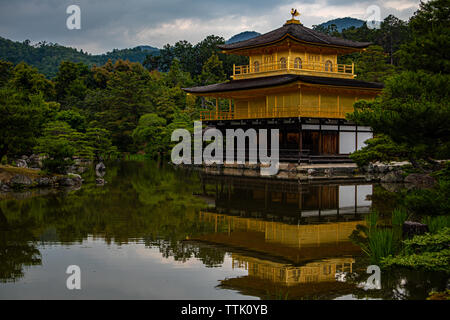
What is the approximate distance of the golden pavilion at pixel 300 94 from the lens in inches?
1293

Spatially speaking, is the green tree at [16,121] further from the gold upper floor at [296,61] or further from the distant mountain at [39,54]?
the distant mountain at [39,54]

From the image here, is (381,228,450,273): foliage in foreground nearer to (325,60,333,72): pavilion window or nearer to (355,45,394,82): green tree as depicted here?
(325,60,333,72): pavilion window

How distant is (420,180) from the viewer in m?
23.4

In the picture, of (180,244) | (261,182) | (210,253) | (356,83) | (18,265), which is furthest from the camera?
(356,83)

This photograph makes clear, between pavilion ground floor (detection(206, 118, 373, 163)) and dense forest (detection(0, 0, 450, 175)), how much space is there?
6.29 metres

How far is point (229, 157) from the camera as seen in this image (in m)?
36.2

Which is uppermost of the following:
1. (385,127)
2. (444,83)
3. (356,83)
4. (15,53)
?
(15,53)

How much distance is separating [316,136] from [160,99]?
25.7 m

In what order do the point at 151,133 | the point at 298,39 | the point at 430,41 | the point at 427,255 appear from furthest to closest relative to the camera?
1. the point at 151,133
2. the point at 298,39
3. the point at 430,41
4. the point at 427,255

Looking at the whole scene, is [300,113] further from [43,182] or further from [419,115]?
[419,115]

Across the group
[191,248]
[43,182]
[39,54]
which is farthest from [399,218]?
[39,54]

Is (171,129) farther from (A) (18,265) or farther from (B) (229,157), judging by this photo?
(A) (18,265)
